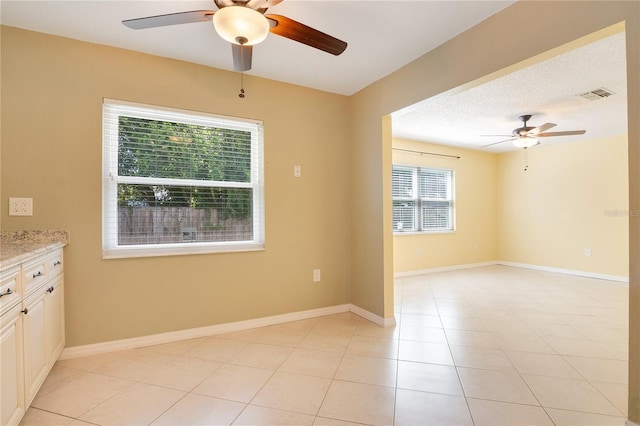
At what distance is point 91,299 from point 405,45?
325 centimetres

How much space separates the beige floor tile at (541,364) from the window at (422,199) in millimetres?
3213

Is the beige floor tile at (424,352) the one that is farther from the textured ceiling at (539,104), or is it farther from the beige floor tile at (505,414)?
the textured ceiling at (539,104)

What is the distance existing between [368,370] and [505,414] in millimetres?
834

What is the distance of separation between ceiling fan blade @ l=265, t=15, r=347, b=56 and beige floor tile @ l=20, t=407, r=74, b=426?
8.03 ft

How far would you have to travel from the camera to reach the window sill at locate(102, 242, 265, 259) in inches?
97.1

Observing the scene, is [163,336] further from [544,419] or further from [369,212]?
[544,419]

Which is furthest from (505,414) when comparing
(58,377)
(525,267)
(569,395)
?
(525,267)

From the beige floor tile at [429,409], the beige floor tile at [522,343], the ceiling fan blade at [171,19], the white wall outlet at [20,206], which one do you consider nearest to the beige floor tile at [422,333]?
the beige floor tile at [522,343]

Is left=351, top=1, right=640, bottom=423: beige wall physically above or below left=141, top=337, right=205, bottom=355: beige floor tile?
above

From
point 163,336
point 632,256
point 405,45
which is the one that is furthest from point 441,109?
point 163,336

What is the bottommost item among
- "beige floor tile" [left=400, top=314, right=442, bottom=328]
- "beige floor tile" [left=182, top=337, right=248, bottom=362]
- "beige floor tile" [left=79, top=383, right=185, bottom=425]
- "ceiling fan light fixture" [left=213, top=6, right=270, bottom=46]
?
"beige floor tile" [left=400, top=314, right=442, bottom=328]

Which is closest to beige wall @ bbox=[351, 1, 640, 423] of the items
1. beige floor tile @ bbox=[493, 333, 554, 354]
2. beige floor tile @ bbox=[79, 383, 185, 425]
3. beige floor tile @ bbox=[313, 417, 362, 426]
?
beige floor tile @ bbox=[493, 333, 554, 354]

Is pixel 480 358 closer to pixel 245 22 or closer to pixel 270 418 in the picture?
pixel 270 418

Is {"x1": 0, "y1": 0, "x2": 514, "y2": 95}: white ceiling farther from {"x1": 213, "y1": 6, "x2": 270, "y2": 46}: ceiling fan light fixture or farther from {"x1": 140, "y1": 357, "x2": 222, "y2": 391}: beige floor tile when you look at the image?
{"x1": 140, "y1": 357, "x2": 222, "y2": 391}: beige floor tile
